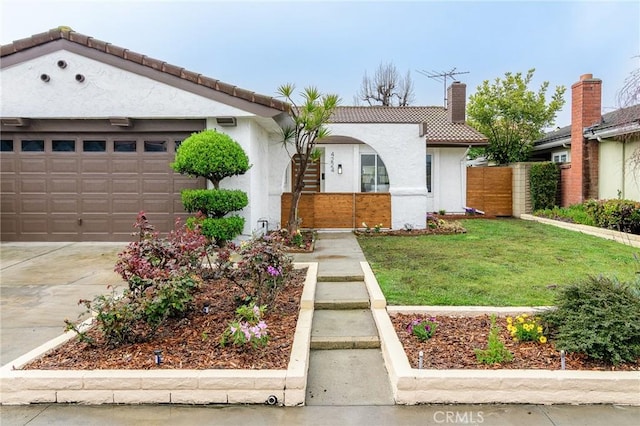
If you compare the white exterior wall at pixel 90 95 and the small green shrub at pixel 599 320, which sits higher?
the white exterior wall at pixel 90 95

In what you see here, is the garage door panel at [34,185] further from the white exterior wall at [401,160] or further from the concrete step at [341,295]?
the concrete step at [341,295]

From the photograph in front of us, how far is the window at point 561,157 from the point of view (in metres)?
17.5

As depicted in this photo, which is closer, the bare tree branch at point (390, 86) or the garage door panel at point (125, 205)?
the garage door panel at point (125, 205)

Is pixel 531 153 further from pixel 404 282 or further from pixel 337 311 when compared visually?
pixel 337 311

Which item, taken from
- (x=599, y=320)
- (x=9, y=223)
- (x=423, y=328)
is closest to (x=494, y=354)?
(x=423, y=328)

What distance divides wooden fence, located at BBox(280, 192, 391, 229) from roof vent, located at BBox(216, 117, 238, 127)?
123 inches

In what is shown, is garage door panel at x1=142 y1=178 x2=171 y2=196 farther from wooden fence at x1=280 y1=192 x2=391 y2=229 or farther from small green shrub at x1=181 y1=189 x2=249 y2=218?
wooden fence at x1=280 y1=192 x2=391 y2=229

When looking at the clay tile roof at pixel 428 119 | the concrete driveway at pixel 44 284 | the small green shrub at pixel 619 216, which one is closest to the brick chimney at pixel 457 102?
the clay tile roof at pixel 428 119

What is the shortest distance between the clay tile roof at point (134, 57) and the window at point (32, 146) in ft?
6.56

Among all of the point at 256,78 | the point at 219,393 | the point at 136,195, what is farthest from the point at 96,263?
the point at 256,78

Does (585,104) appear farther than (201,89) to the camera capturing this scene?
Yes

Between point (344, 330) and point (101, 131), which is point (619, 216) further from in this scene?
point (101, 131)

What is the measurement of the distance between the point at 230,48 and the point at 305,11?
3735mm

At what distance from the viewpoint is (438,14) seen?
12820mm
